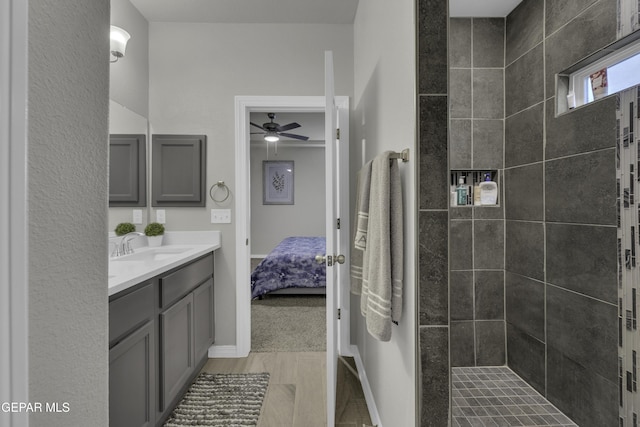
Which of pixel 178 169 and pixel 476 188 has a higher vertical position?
pixel 178 169

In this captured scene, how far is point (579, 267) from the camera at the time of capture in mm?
1620

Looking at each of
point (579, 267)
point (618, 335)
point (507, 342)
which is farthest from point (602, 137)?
point (507, 342)

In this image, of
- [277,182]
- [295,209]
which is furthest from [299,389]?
[277,182]

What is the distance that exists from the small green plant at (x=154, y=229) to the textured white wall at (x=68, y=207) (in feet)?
6.38

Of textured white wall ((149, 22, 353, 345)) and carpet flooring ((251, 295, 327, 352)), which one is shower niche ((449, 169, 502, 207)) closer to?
textured white wall ((149, 22, 353, 345))

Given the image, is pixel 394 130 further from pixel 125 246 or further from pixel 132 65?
pixel 132 65

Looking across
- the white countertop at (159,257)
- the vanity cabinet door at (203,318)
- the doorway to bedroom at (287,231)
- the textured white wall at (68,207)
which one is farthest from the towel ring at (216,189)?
the textured white wall at (68,207)

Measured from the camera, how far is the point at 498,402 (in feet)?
6.05

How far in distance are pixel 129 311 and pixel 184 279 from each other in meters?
0.58

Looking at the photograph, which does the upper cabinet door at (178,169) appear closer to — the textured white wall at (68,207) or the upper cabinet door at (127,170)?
the upper cabinet door at (127,170)

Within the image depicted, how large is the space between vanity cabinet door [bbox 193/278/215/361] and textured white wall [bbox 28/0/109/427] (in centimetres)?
153

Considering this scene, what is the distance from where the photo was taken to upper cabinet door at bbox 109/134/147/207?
2186 mm

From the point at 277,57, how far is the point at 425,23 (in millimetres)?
1755

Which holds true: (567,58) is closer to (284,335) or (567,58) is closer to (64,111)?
(64,111)
